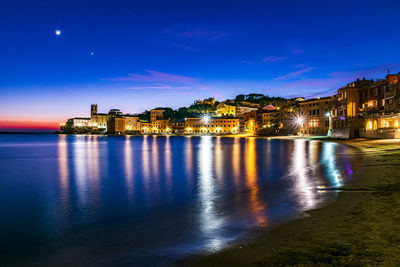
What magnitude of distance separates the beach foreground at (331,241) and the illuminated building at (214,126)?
159148 millimetres

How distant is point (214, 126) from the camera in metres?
171

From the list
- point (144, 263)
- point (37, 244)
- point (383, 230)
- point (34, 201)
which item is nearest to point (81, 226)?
point (37, 244)

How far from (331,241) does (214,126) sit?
165 meters

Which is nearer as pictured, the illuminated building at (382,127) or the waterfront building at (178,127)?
the illuminated building at (382,127)

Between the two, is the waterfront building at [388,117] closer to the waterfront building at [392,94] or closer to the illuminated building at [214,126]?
the waterfront building at [392,94]

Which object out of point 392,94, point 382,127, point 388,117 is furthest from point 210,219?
point 392,94

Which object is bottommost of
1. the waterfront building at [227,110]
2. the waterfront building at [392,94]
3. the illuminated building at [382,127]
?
the illuminated building at [382,127]

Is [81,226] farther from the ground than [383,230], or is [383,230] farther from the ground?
[383,230]

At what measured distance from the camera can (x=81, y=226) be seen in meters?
9.38

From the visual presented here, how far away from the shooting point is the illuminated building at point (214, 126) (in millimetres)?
169000

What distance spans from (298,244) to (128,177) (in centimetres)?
1680

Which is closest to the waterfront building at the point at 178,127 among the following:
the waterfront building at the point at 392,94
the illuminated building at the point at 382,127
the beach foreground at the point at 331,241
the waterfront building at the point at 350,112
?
the waterfront building at the point at 350,112

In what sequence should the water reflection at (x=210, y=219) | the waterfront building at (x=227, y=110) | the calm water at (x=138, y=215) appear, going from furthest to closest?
the waterfront building at (x=227, y=110), the water reflection at (x=210, y=219), the calm water at (x=138, y=215)

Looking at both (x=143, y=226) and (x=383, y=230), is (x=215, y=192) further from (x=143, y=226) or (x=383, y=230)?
(x=383, y=230)
